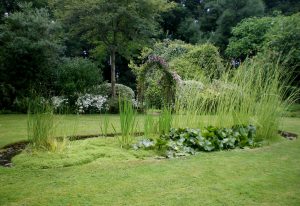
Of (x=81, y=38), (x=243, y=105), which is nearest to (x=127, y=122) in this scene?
(x=243, y=105)

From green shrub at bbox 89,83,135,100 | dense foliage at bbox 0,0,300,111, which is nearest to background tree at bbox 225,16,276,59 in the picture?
dense foliage at bbox 0,0,300,111

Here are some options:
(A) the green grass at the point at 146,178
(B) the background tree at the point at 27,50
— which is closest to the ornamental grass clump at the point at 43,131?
(A) the green grass at the point at 146,178

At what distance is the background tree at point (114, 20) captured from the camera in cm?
1023

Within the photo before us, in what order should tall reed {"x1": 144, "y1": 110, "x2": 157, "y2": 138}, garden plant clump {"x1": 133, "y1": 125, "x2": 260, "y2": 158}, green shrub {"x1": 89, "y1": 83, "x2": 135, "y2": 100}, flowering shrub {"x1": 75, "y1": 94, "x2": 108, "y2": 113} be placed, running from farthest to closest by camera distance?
green shrub {"x1": 89, "y1": 83, "x2": 135, "y2": 100}
flowering shrub {"x1": 75, "y1": 94, "x2": 108, "y2": 113}
tall reed {"x1": 144, "y1": 110, "x2": 157, "y2": 138}
garden plant clump {"x1": 133, "y1": 125, "x2": 260, "y2": 158}

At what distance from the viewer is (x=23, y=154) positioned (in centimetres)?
463

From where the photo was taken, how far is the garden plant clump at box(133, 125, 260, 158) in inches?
198

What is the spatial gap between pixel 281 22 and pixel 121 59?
393 inches

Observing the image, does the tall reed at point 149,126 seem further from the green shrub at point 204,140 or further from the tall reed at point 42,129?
the tall reed at point 42,129

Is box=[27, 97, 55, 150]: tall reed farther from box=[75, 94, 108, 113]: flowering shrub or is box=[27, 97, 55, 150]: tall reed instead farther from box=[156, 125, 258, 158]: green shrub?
box=[75, 94, 108, 113]: flowering shrub

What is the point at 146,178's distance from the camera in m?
3.75

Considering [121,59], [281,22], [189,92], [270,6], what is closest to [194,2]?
[270,6]

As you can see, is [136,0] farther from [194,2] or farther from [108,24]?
[194,2]

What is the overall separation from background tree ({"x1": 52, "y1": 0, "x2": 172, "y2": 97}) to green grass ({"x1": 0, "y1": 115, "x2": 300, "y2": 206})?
613cm

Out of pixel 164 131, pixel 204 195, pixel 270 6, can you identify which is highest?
pixel 270 6
